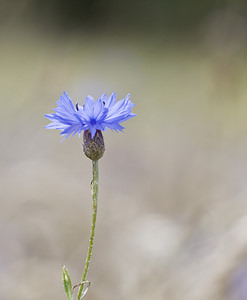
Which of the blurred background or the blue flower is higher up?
the blurred background

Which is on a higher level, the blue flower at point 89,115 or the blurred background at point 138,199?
the blurred background at point 138,199

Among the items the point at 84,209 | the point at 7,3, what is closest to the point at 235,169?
the point at 84,209

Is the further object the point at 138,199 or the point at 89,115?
the point at 138,199

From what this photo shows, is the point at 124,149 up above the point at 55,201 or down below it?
above

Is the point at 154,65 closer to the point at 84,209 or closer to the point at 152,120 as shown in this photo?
the point at 152,120

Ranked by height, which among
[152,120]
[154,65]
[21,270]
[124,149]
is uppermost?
[154,65]

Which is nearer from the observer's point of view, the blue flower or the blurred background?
the blue flower

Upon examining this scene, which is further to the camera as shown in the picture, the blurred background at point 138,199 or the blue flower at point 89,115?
the blurred background at point 138,199

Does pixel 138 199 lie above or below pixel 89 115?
above
